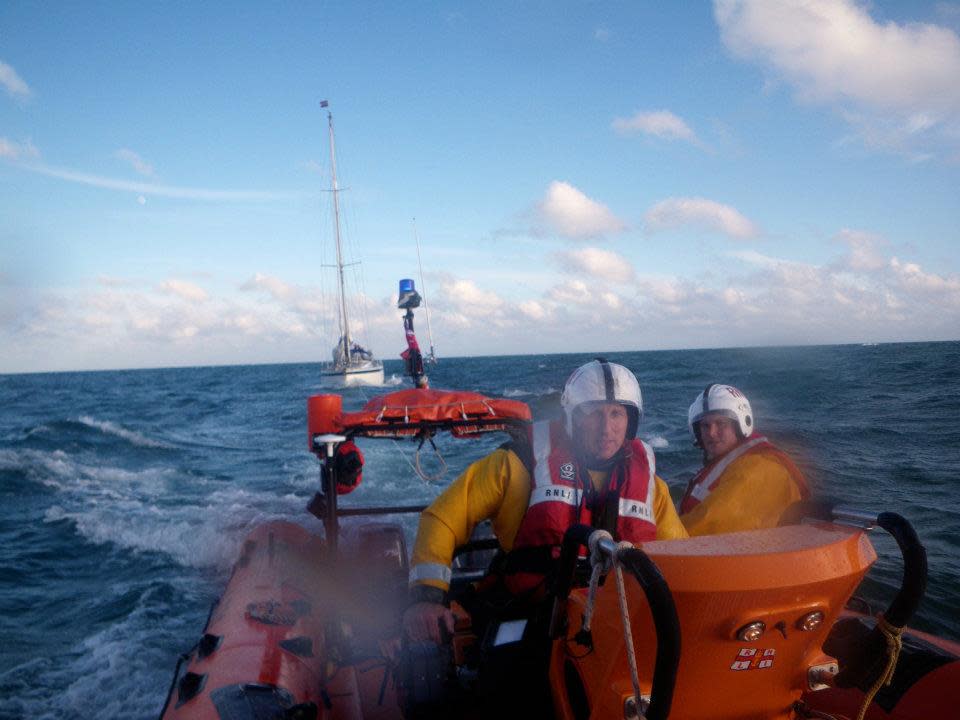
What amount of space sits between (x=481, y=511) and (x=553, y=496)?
0.41m

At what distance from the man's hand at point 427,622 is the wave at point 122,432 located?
57.7 feet

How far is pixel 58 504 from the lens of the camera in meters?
11.3

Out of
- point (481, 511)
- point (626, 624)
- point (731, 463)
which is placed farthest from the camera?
point (731, 463)

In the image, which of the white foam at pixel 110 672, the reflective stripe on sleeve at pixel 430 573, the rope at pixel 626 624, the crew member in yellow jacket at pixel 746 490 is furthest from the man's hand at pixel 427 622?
the white foam at pixel 110 672

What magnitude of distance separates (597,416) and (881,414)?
16.9 metres

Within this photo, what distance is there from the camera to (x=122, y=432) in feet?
66.6

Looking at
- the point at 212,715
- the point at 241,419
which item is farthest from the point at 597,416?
the point at 241,419

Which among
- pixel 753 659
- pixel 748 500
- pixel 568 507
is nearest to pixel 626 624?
pixel 753 659

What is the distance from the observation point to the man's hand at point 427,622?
2.66m

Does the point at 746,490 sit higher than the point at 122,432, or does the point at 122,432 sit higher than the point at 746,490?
the point at 746,490

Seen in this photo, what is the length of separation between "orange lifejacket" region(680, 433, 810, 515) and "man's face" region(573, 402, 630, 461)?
3.17ft

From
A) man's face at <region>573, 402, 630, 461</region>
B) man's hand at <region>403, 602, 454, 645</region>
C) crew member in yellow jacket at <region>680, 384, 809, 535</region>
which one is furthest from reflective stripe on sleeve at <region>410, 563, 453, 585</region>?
crew member in yellow jacket at <region>680, 384, 809, 535</region>

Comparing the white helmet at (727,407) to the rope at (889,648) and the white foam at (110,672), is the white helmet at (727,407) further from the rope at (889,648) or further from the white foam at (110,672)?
the white foam at (110,672)

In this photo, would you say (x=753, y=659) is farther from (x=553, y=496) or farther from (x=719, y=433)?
(x=719, y=433)
